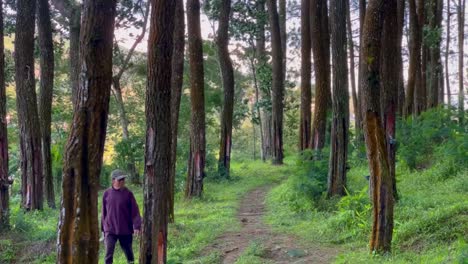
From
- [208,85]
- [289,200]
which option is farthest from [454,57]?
[289,200]

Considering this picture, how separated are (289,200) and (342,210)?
403 cm

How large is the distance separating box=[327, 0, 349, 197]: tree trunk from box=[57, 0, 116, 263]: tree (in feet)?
22.2

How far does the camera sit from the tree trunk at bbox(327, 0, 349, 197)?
11.6 metres

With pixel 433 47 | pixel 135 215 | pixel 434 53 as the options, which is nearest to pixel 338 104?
pixel 135 215

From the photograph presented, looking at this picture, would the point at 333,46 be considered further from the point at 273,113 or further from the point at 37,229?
the point at 273,113

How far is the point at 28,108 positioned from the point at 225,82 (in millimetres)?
8623

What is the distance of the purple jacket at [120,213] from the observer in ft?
26.3

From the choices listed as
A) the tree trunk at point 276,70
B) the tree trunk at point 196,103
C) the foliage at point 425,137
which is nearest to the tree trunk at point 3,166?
the tree trunk at point 196,103

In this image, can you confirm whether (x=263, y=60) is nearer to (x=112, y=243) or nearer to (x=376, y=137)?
(x=376, y=137)

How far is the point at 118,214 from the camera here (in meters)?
8.01

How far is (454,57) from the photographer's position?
36.7 metres

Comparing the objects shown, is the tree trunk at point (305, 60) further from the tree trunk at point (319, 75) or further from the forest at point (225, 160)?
the tree trunk at point (319, 75)

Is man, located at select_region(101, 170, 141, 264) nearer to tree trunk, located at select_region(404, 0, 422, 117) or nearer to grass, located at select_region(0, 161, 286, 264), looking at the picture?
grass, located at select_region(0, 161, 286, 264)

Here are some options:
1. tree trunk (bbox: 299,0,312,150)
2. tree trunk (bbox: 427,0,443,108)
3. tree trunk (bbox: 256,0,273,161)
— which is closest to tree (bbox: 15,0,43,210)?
tree trunk (bbox: 299,0,312,150)
